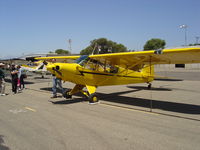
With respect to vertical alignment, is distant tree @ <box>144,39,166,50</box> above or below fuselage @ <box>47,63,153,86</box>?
above

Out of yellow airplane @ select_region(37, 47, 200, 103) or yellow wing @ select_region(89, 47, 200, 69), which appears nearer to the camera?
yellow wing @ select_region(89, 47, 200, 69)

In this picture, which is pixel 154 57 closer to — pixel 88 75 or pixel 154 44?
pixel 88 75

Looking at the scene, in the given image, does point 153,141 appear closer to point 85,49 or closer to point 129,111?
point 129,111

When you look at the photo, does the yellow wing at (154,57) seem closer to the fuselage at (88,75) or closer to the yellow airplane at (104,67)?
the yellow airplane at (104,67)

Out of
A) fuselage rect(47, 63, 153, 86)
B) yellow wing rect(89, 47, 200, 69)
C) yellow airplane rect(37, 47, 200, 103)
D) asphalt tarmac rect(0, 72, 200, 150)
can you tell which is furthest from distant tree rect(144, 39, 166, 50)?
asphalt tarmac rect(0, 72, 200, 150)

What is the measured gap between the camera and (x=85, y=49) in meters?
84.6

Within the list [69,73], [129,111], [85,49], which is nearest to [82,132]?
[129,111]

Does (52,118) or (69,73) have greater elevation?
(69,73)

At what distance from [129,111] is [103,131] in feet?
8.10

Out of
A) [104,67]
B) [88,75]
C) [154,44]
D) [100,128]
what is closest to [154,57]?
[104,67]

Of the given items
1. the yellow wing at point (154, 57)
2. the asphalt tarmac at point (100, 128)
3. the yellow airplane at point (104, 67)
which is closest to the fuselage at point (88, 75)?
the yellow airplane at point (104, 67)

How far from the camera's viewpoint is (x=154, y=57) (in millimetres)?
8305

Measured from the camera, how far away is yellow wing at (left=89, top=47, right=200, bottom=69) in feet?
22.0

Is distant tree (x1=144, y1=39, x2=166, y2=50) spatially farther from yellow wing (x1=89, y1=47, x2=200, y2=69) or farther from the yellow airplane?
yellow wing (x1=89, y1=47, x2=200, y2=69)
